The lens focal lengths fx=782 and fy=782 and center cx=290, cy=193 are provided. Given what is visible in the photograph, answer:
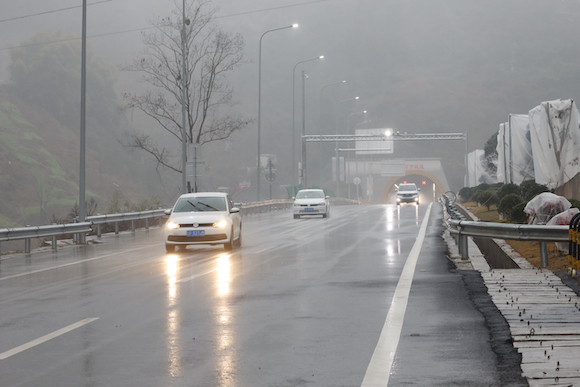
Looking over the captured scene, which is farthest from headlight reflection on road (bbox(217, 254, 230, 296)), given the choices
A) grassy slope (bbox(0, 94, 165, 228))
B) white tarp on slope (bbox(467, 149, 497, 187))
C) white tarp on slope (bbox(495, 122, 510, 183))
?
grassy slope (bbox(0, 94, 165, 228))

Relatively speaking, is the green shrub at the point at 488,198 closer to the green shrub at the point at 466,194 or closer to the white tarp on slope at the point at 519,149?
the white tarp on slope at the point at 519,149

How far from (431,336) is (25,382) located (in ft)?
12.5

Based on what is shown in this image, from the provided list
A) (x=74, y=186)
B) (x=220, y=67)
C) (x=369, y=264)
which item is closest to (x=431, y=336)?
(x=369, y=264)

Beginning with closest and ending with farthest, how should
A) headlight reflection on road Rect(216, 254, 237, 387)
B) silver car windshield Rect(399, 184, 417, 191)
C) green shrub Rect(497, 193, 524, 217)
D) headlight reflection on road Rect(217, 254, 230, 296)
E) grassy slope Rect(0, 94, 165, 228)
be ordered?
headlight reflection on road Rect(216, 254, 237, 387) → headlight reflection on road Rect(217, 254, 230, 296) → green shrub Rect(497, 193, 524, 217) → silver car windshield Rect(399, 184, 417, 191) → grassy slope Rect(0, 94, 165, 228)

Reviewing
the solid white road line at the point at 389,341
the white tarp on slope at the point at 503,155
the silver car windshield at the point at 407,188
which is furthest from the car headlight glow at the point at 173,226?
the silver car windshield at the point at 407,188

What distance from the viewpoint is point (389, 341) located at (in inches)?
294

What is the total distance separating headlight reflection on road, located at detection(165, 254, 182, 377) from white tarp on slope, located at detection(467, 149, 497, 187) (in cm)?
6249

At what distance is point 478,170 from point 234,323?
70.6 m

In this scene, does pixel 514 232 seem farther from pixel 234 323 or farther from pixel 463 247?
pixel 234 323

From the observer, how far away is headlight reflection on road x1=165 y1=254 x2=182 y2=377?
6488 millimetres

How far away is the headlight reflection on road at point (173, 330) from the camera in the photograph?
21.3 feet

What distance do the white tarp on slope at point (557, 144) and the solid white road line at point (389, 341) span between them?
16.8 meters

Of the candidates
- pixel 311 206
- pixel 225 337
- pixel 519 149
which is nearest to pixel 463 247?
pixel 225 337

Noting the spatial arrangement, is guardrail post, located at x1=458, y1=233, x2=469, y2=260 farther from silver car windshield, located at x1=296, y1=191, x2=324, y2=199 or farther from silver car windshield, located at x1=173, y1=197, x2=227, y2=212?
silver car windshield, located at x1=296, y1=191, x2=324, y2=199
